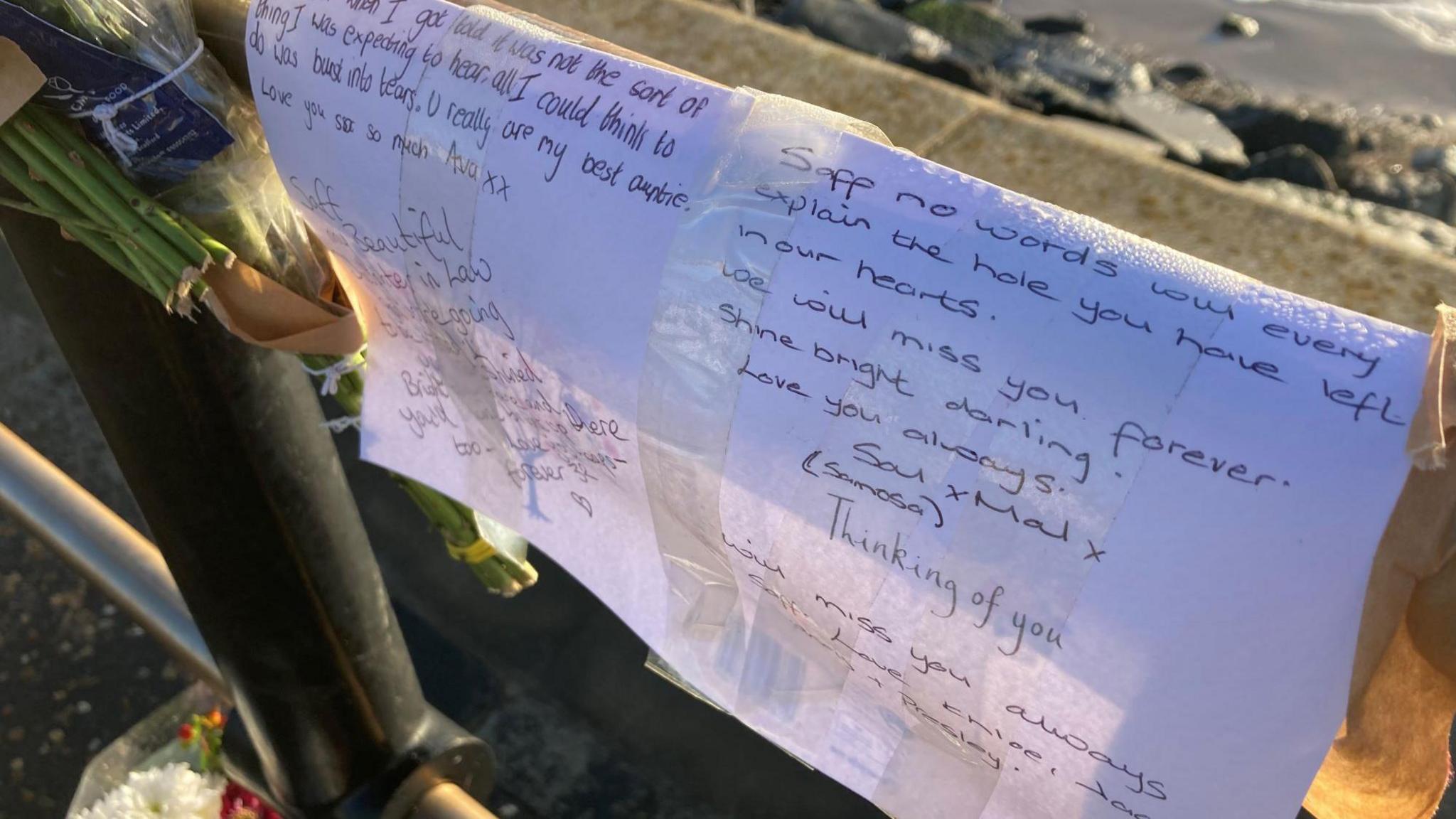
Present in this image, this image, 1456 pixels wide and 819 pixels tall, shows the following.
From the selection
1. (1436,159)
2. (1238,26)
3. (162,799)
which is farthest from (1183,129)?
(162,799)

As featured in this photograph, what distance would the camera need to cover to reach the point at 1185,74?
202 inches

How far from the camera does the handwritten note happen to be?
2.05 feet

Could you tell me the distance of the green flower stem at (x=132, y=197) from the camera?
985 mm

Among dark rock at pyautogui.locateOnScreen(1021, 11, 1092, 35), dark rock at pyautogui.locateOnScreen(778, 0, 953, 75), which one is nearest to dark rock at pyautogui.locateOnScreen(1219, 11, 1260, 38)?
dark rock at pyautogui.locateOnScreen(1021, 11, 1092, 35)

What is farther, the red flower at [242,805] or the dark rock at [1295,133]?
the dark rock at [1295,133]

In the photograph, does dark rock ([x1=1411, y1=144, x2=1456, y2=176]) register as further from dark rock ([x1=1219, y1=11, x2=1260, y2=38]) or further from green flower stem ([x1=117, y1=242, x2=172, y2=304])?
green flower stem ([x1=117, y1=242, x2=172, y2=304])

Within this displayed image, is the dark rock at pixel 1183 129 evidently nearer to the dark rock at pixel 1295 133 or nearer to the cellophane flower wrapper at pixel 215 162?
the dark rock at pixel 1295 133

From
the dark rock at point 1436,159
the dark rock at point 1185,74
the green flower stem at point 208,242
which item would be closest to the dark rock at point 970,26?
the dark rock at point 1185,74

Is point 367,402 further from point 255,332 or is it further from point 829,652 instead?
point 829,652

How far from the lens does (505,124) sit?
854mm

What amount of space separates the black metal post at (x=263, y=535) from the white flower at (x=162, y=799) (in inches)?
4.7

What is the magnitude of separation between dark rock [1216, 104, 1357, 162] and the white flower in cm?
398

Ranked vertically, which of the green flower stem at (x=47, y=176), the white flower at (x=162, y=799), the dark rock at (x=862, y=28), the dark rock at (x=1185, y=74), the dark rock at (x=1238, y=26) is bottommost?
the white flower at (x=162, y=799)

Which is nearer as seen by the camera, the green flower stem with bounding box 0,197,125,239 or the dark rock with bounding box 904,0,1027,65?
the green flower stem with bounding box 0,197,125,239
